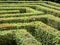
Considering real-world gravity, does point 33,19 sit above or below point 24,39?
below

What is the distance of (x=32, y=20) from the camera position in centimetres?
921

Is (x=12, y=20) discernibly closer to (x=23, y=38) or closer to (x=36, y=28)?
(x=36, y=28)

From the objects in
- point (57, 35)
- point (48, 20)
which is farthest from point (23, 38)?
point (48, 20)

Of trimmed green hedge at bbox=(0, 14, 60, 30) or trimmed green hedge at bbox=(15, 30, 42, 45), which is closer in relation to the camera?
trimmed green hedge at bbox=(15, 30, 42, 45)

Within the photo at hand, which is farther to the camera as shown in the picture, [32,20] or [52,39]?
[32,20]

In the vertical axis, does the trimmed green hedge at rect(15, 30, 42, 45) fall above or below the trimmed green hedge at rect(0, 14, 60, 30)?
above

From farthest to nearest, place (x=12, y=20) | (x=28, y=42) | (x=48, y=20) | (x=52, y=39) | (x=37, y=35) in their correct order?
(x=48, y=20), (x=12, y=20), (x=37, y=35), (x=52, y=39), (x=28, y=42)

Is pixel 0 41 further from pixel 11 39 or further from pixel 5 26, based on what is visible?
pixel 5 26

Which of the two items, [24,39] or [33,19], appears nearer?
[24,39]

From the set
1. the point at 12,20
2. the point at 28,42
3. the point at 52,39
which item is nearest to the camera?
the point at 28,42

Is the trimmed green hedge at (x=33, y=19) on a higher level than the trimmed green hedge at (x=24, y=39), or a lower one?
lower

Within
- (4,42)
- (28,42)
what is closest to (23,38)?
(28,42)

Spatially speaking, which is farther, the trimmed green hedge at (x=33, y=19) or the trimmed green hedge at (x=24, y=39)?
the trimmed green hedge at (x=33, y=19)

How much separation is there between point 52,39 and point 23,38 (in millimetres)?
1086
